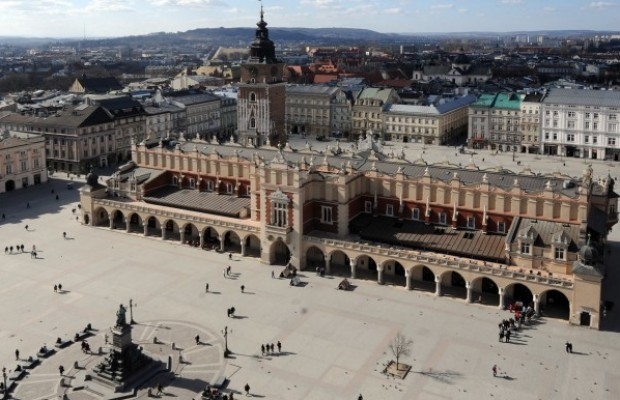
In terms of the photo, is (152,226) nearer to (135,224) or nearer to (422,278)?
(135,224)

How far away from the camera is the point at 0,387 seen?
49.6 metres

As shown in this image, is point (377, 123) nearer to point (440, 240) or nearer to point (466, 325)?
point (440, 240)

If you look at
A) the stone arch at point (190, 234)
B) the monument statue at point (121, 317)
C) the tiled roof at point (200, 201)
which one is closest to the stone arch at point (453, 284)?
the tiled roof at point (200, 201)

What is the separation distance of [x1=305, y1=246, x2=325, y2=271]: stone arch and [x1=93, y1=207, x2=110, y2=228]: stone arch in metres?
31.3

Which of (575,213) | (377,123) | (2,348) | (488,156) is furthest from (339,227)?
(377,123)

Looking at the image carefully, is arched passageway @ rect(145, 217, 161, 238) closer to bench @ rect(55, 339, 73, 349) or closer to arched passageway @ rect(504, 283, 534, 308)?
bench @ rect(55, 339, 73, 349)

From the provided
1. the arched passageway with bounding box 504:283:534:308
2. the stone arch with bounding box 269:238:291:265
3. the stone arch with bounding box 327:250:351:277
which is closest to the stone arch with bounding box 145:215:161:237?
the stone arch with bounding box 269:238:291:265

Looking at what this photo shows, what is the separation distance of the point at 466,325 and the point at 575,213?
59.4 feet

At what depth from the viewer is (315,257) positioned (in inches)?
3125

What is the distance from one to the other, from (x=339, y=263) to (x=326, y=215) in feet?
19.2

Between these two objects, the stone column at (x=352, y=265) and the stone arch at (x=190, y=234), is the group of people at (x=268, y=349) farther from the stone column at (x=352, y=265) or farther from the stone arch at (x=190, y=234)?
the stone arch at (x=190, y=234)

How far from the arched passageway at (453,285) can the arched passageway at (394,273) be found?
4.55 metres

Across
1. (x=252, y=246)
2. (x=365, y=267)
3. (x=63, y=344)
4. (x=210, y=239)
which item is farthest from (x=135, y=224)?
(x=63, y=344)

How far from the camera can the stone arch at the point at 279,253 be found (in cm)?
7749
